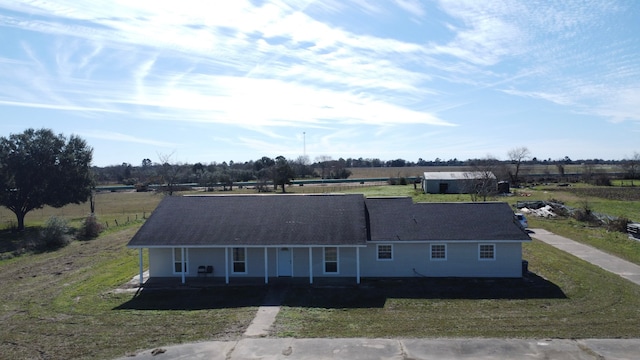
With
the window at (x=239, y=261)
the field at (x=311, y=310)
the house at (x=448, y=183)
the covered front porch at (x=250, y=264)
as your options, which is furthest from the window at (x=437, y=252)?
the house at (x=448, y=183)

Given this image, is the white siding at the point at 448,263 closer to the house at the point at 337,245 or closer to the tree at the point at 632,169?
the house at the point at 337,245

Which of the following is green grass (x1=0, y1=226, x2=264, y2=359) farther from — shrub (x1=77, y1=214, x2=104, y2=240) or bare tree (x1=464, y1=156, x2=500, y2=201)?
bare tree (x1=464, y1=156, x2=500, y2=201)

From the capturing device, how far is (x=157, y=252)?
78.0 feet

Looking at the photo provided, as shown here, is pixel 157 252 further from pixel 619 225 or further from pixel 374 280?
pixel 619 225

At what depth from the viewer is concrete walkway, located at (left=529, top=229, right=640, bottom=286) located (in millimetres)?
24031

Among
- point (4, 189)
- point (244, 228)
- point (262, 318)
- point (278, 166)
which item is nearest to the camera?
A: point (262, 318)

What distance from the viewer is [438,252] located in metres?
23.2

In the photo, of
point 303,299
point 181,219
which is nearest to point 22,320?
point 181,219

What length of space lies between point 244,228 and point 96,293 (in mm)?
7368

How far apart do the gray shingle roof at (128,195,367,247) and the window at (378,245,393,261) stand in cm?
137

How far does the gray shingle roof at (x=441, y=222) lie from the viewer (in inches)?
904

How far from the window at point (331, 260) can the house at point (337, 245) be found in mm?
49

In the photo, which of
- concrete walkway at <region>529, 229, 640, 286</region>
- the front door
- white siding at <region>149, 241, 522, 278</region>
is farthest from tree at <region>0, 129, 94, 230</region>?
concrete walkway at <region>529, 229, 640, 286</region>

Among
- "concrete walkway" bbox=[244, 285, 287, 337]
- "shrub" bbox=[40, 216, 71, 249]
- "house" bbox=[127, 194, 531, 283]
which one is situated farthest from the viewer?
"shrub" bbox=[40, 216, 71, 249]
